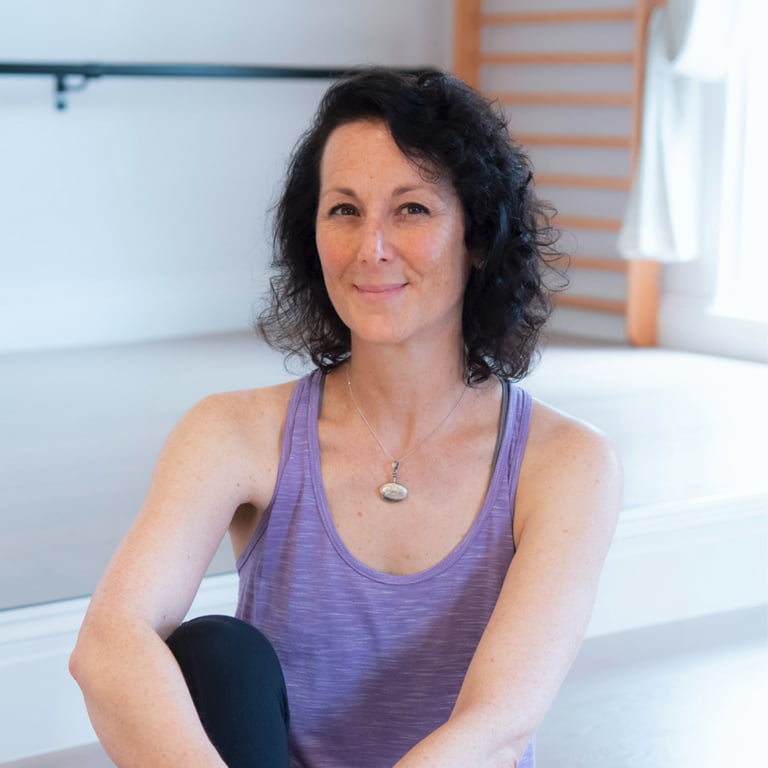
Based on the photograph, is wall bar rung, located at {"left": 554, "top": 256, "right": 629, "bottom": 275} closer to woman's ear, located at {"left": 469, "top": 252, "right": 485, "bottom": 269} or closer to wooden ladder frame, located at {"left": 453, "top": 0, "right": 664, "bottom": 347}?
wooden ladder frame, located at {"left": 453, "top": 0, "right": 664, "bottom": 347}

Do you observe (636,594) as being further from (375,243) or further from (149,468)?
(375,243)

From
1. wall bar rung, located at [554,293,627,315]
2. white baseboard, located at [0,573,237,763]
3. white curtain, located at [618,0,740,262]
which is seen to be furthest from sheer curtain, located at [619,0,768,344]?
white baseboard, located at [0,573,237,763]

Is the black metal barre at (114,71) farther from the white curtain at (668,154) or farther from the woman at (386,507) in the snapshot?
the woman at (386,507)

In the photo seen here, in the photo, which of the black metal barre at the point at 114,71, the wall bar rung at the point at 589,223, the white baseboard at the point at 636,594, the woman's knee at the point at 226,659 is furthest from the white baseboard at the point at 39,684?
the wall bar rung at the point at 589,223

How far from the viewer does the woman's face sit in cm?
122

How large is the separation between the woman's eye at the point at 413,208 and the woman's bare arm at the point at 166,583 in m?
0.25

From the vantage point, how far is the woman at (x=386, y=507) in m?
1.16

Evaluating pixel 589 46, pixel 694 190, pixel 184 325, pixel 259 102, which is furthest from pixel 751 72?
pixel 184 325

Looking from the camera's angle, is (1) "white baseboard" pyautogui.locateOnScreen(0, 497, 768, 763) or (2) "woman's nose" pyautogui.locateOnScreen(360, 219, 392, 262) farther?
(1) "white baseboard" pyautogui.locateOnScreen(0, 497, 768, 763)

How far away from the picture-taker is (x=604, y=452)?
4.18 feet

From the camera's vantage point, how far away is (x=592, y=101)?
4.84 metres

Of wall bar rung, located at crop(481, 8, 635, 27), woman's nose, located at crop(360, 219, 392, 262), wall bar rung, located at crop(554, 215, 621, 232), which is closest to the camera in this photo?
woman's nose, located at crop(360, 219, 392, 262)

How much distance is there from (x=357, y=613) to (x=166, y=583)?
196mm

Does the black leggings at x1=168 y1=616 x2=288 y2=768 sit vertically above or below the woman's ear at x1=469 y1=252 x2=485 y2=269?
below
